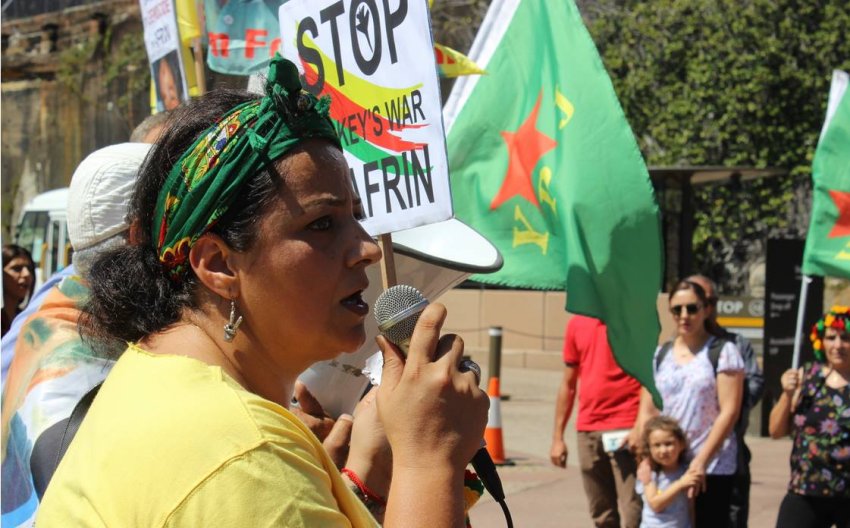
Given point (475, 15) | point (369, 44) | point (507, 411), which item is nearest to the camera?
point (369, 44)

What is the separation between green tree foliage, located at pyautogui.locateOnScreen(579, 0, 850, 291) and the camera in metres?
17.0

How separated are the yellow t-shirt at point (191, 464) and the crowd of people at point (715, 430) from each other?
4708 mm

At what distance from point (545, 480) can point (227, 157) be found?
8.37 m

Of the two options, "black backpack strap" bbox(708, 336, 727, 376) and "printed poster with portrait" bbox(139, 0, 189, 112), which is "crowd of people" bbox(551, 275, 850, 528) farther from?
"printed poster with portrait" bbox(139, 0, 189, 112)

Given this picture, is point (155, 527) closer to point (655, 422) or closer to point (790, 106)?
point (655, 422)

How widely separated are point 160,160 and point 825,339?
5261 mm

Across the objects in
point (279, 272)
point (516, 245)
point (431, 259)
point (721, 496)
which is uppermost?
point (279, 272)

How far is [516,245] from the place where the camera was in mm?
4926

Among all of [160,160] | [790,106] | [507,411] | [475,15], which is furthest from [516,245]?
[475,15]

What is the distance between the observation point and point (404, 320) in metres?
1.82

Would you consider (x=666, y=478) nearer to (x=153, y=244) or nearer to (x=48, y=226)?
(x=153, y=244)

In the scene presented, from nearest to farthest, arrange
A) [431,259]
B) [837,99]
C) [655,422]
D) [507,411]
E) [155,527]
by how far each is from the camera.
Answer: [155,527] < [431,259] < [655,422] < [837,99] < [507,411]

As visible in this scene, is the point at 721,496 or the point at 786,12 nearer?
the point at 721,496

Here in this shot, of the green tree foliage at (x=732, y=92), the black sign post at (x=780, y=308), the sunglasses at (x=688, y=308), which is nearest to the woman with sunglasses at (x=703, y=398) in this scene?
the sunglasses at (x=688, y=308)
